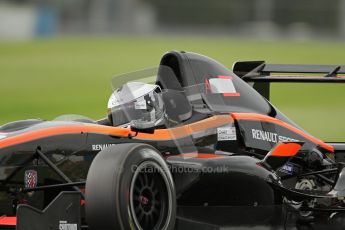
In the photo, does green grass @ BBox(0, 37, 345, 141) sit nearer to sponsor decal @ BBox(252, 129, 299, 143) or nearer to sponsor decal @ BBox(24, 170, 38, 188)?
sponsor decal @ BBox(252, 129, 299, 143)

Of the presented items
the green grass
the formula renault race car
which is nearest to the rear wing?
the formula renault race car

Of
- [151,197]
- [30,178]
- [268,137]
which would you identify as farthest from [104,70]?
[151,197]

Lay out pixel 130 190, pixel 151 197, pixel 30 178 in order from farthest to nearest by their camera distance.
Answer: pixel 30 178 < pixel 151 197 < pixel 130 190

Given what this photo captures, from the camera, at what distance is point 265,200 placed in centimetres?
637

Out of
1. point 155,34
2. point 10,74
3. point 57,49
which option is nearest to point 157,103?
point 10,74

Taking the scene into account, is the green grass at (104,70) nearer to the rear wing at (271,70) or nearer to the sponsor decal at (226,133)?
the rear wing at (271,70)

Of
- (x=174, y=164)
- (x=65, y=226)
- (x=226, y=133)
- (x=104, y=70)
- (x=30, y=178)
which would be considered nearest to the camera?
(x=65, y=226)

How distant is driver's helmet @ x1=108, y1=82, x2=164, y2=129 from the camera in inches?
257

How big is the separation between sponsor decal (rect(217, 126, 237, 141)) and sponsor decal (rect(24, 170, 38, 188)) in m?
1.57

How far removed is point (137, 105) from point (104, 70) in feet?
73.6

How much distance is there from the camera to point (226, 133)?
668 centimetres

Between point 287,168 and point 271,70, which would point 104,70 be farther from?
point 287,168

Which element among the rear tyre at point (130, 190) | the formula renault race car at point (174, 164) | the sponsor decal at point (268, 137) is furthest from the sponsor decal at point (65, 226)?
the sponsor decal at point (268, 137)

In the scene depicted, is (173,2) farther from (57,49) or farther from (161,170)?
(161,170)
